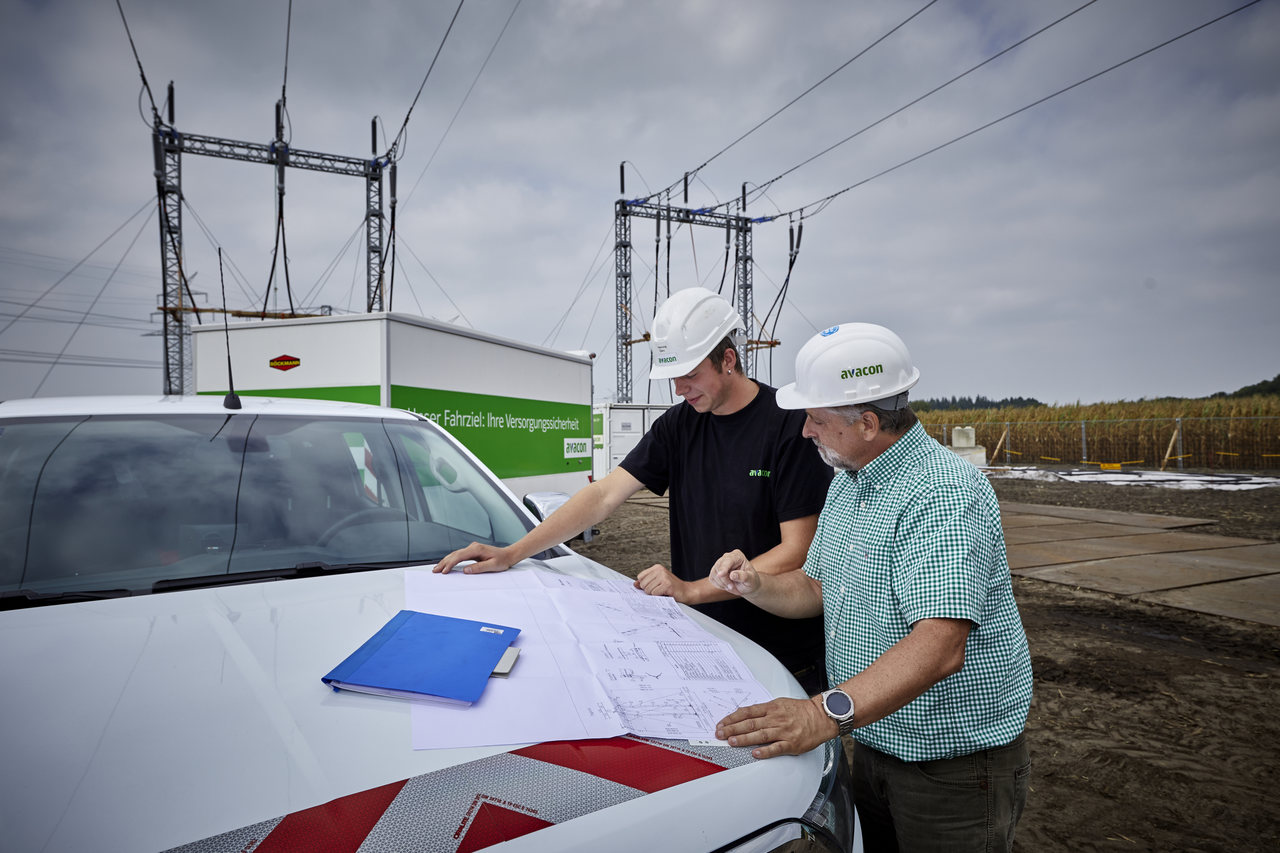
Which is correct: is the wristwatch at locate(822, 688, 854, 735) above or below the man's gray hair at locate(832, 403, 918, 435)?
below

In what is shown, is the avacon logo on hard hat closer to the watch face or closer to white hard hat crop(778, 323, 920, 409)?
white hard hat crop(778, 323, 920, 409)

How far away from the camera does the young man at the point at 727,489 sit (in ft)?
7.34

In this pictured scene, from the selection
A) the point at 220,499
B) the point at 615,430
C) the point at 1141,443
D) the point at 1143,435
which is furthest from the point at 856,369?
the point at 1141,443

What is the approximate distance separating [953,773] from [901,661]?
0.44 m

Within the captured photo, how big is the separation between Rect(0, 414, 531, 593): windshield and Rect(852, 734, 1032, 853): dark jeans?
4.84 feet

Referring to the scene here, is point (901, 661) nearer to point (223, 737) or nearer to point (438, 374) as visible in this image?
point (223, 737)

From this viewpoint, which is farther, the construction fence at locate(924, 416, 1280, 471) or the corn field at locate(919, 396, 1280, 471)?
the corn field at locate(919, 396, 1280, 471)

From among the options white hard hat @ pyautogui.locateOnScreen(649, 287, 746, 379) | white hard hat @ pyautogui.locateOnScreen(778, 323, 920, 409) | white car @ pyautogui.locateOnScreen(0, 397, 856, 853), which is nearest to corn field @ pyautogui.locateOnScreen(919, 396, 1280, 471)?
white hard hat @ pyautogui.locateOnScreen(649, 287, 746, 379)

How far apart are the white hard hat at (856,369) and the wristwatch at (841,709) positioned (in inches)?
26.7

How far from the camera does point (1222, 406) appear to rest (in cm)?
2622

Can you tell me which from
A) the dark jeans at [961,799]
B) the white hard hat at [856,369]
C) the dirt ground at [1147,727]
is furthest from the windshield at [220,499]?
the dirt ground at [1147,727]

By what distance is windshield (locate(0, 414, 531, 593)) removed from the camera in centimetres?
187

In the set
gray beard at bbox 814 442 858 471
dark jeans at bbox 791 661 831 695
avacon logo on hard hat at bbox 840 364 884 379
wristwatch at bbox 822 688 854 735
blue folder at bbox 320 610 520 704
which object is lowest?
dark jeans at bbox 791 661 831 695

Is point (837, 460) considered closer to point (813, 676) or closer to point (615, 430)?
point (813, 676)
